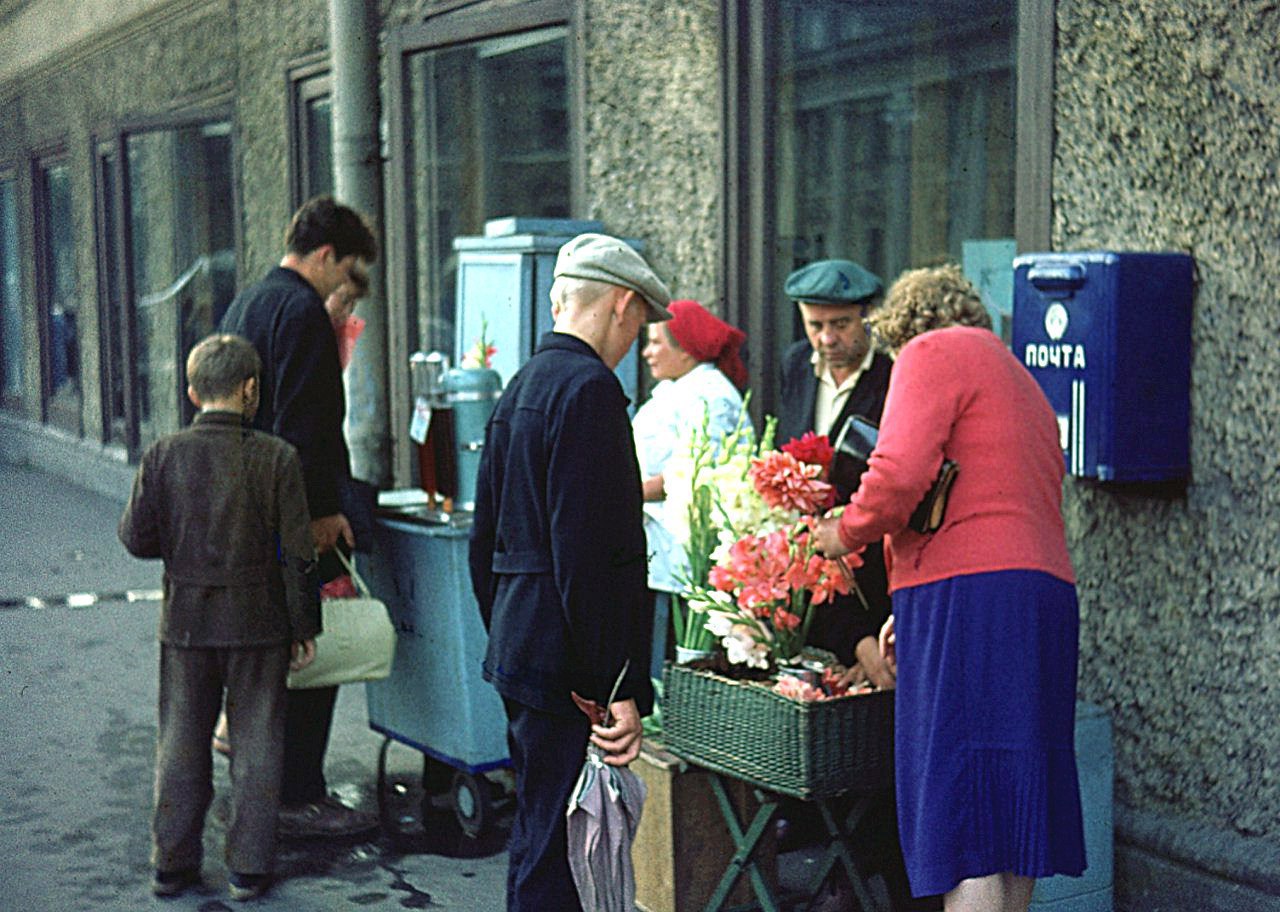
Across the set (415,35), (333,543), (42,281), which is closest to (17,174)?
(42,281)

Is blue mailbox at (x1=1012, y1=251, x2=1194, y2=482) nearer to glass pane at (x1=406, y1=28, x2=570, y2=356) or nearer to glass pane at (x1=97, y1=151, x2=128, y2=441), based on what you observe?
glass pane at (x1=406, y1=28, x2=570, y2=356)

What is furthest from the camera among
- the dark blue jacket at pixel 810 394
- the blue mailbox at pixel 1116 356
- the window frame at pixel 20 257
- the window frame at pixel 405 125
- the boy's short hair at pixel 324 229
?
the window frame at pixel 20 257

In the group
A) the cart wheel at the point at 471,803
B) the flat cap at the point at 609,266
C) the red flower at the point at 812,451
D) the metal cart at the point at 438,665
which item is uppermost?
the flat cap at the point at 609,266

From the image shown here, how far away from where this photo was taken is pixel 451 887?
183 inches

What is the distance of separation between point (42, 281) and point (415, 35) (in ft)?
31.0

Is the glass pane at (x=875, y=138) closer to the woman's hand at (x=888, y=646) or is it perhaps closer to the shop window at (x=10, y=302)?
the woman's hand at (x=888, y=646)

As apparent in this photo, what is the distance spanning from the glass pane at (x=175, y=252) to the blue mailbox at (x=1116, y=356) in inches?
311

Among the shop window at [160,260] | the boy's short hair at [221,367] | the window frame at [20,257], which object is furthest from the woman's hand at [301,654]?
the window frame at [20,257]

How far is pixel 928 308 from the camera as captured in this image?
142 inches

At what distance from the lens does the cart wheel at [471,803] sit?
199 inches

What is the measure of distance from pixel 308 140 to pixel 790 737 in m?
6.80

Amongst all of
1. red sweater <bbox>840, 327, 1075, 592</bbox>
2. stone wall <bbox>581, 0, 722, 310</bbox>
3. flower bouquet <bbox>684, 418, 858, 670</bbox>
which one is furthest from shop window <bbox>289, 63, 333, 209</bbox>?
red sweater <bbox>840, 327, 1075, 592</bbox>

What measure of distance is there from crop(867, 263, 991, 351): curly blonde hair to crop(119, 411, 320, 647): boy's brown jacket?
71.8 inches

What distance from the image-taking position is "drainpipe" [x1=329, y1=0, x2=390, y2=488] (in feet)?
19.4
